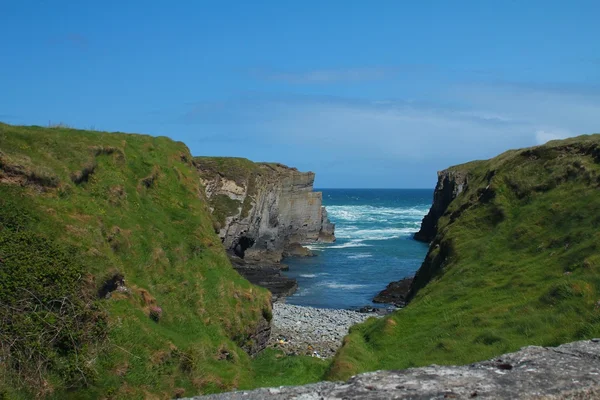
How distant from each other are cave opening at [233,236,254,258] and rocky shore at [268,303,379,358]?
29435mm

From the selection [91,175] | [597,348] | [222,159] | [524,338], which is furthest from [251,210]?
[597,348]

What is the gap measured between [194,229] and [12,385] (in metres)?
18.5

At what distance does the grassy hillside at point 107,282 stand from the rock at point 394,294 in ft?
81.8

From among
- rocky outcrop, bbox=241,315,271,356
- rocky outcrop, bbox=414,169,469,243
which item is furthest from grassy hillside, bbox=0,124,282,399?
rocky outcrop, bbox=414,169,469,243

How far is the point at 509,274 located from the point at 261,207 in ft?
208

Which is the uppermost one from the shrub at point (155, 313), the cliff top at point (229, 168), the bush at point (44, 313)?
the cliff top at point (229, 168)

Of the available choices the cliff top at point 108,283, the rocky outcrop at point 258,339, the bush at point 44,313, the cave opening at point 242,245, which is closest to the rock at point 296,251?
the cave opening at point 242,245

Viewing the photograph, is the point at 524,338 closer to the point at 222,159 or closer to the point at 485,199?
the point at 485,199

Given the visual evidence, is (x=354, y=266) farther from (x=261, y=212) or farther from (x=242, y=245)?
(x=261, y=212)

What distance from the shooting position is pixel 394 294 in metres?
56.0

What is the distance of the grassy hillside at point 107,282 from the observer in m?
15.4

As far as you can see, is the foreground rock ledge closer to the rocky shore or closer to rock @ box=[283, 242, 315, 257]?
the rocky shore

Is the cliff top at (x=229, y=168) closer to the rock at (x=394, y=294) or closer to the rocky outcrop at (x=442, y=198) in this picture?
the rock at (x=394, y=294)

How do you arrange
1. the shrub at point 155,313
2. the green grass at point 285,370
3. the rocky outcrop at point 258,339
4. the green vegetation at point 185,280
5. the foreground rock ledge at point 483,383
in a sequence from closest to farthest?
1. the foreground rock ledge at point 483,383
2. the green vegetation at point 185,280
3. the shrub at point 155,313
4. the green grass at point 285,370
5. the rocky outcrop at point 258,339
